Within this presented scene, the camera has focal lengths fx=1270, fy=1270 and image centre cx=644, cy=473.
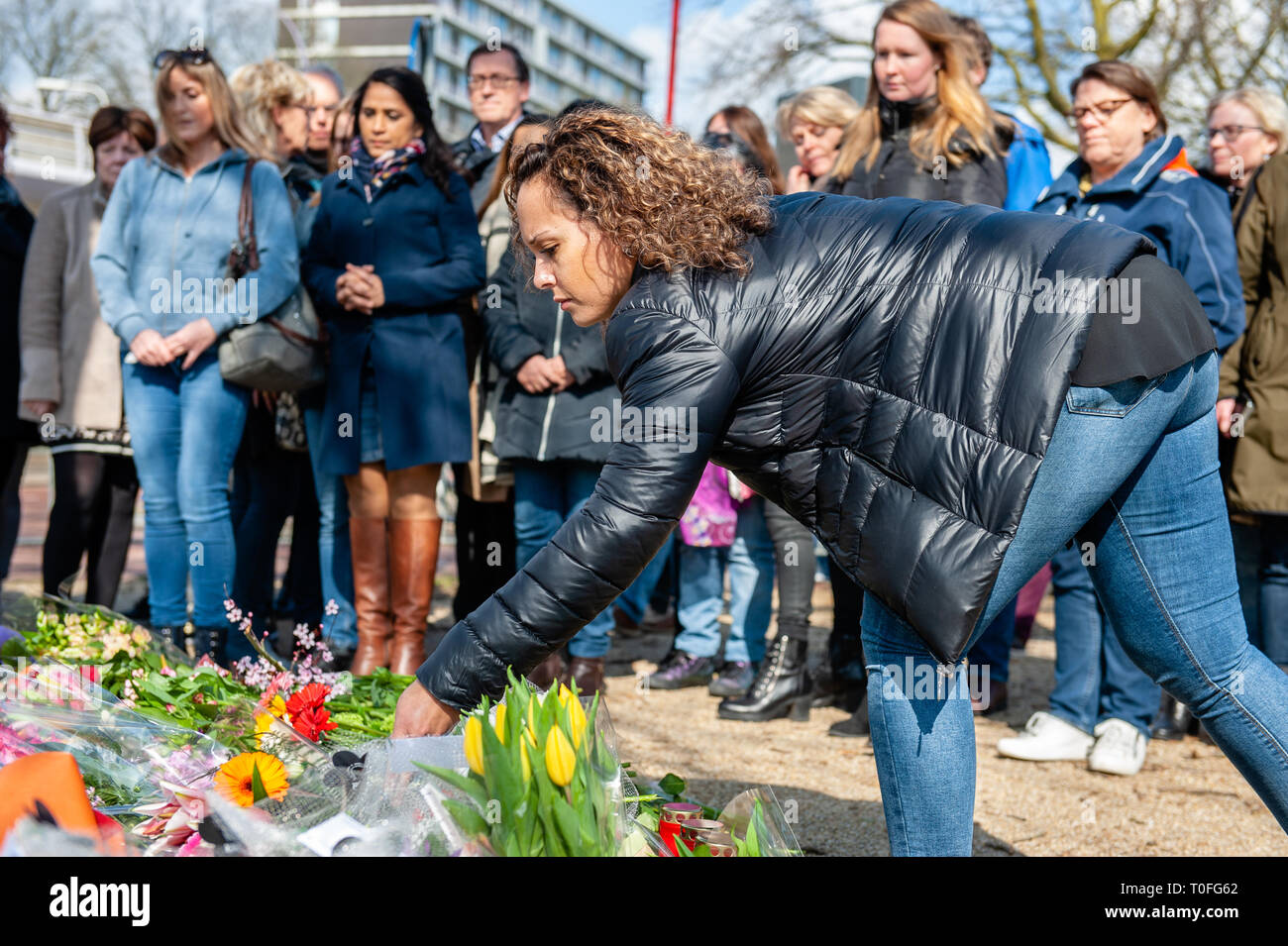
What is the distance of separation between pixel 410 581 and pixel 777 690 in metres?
1.47

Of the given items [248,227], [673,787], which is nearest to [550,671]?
[248,227]

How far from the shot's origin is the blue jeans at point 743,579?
5.26 metres

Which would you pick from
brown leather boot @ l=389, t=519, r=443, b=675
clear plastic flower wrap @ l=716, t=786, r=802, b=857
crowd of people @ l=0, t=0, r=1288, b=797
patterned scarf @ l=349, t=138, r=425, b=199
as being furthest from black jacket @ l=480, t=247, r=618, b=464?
clear plastic flower wrap @ l=716, t=786, r=802, b=857

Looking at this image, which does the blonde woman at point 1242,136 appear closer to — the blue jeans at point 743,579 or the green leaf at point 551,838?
the blue jeans at point 743,579

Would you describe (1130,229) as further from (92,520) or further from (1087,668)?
(92,520)

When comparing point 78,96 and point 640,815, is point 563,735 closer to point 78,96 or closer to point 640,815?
point 640,815

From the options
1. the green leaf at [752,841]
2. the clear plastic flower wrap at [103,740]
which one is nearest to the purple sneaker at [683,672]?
the clear plastic flower wrap at [103,740]

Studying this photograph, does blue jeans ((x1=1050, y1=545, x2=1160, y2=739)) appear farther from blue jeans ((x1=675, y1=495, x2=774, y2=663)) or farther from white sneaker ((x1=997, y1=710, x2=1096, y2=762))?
blue jeans ((x1=675, y1=495, x2=774, y2=663))

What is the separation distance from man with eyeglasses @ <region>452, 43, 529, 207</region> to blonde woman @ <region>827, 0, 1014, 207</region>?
1660 millimetres

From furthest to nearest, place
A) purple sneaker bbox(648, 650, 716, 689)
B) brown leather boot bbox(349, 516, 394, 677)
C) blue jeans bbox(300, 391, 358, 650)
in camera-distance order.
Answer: purple sneaker bbox(648, 650, 716, 689), blue jeans bbox(300, 391, 358, 650), brown leather boot bbox(349, 516, 394, 677)

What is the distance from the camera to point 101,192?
18.1 feet

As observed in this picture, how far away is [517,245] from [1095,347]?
1.09 metres

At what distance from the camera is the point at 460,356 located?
4.96 meters

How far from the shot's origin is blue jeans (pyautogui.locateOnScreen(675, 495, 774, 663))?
5262 millimetres
